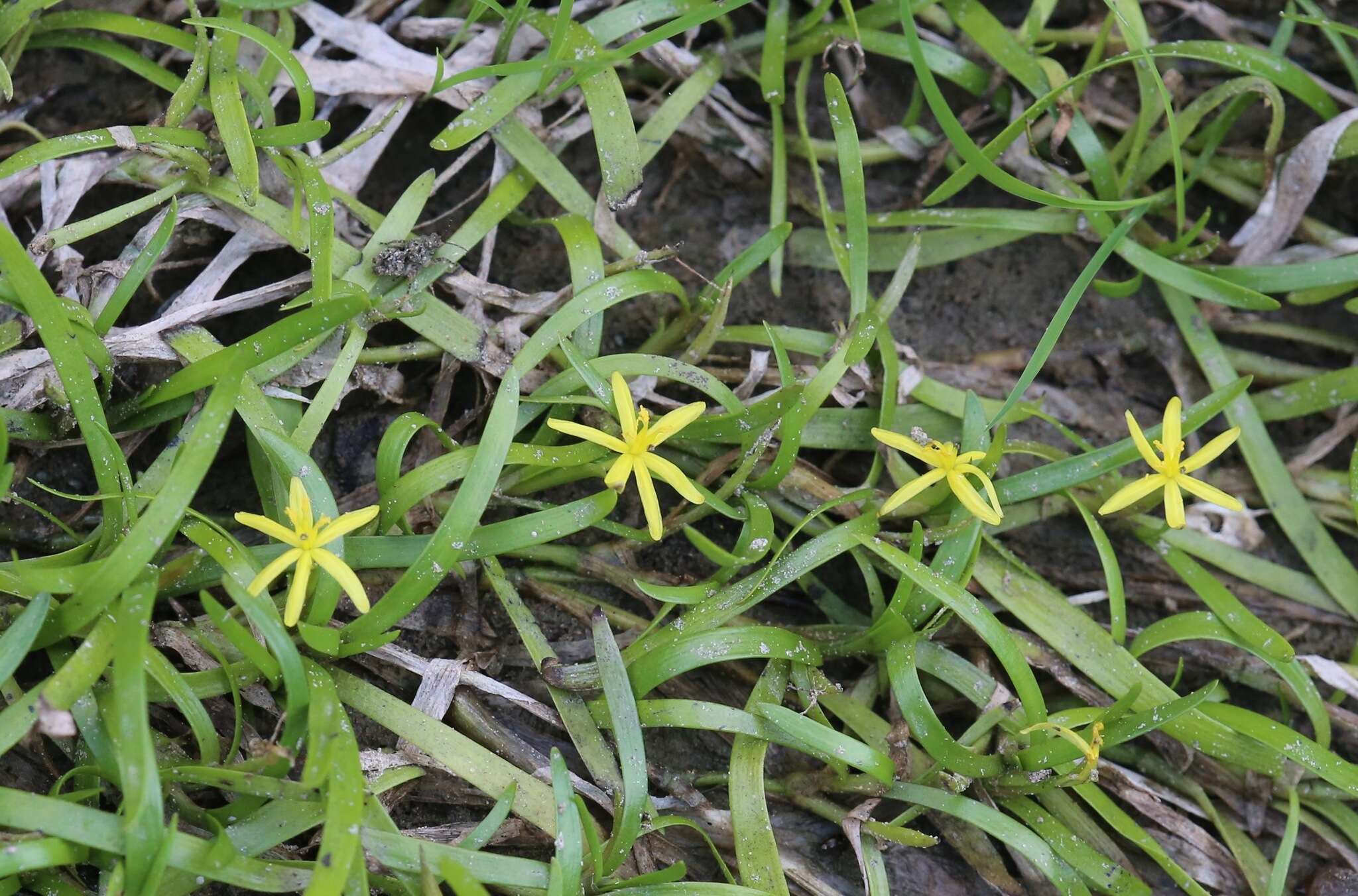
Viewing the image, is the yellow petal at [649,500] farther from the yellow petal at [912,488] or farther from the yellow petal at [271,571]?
the yellow petal at [271,571]

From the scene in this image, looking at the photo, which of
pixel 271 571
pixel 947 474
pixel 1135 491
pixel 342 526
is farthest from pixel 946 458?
pixel 271 571

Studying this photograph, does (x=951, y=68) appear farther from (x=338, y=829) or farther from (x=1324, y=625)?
(x=338, y=829)

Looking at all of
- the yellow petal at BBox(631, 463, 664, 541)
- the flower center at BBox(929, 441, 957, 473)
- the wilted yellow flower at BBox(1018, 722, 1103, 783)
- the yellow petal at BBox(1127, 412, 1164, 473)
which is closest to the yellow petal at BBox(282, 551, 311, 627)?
the yellow petal at BBox(631, 463, 664, 541)

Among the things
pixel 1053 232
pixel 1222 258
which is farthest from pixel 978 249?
pixel 1222 258

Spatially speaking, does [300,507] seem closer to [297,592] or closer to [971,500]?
[297,592]

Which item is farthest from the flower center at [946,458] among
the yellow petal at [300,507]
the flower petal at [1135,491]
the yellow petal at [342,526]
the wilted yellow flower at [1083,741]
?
the yellow petal at [300,507]

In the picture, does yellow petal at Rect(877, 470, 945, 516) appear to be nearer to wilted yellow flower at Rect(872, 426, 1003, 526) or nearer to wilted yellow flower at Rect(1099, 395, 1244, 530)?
wilted yellow flower at Rect(872, 426, 1003, 526)
